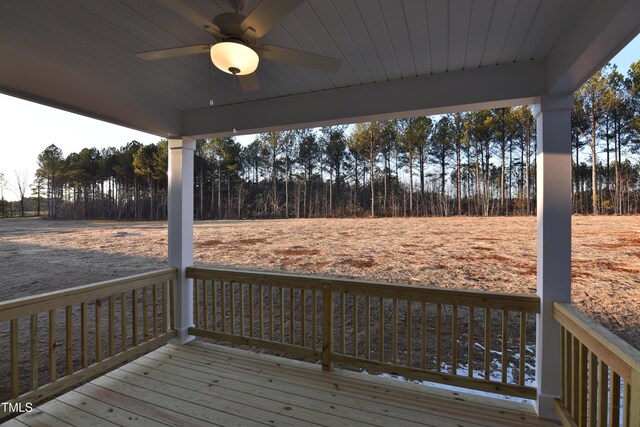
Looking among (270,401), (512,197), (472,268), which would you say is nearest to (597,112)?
(512,197)

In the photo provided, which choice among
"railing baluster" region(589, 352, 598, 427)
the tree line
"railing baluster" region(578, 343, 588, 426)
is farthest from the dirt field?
"railing baluster" region(589, 352, 598, 427)

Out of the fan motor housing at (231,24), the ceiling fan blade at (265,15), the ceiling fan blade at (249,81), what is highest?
the fan motor housing at (231,24)


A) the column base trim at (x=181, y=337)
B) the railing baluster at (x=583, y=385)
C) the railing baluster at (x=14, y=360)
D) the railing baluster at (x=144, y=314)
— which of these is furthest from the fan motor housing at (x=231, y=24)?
the column base trim at (x=181, y=337)

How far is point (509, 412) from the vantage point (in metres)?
2.16

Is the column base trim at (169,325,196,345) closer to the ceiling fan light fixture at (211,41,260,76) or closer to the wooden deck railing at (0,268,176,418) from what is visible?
the wooden deck railing at (0,268,176,418)

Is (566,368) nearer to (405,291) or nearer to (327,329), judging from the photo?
(405,291)

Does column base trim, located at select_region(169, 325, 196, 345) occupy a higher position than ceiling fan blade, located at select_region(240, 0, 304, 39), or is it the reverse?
ceiling fan blade, located at select_region(240, 0, 304, 39)

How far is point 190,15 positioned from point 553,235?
257cm

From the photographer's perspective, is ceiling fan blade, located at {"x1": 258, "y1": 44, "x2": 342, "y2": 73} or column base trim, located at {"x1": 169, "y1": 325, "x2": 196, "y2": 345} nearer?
ceiling fan blade, located at {"x1": 258, "y1": 44, "x2": 342, "y2": 73}

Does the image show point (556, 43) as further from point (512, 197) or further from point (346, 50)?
point (512, 197)

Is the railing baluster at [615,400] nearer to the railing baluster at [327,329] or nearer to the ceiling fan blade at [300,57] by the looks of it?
the railing baluster at [327,329]

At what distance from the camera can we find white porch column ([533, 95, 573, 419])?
82.7 inches

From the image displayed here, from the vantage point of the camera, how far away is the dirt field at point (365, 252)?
5.25m

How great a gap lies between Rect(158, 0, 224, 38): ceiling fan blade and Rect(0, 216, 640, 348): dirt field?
5553 millimetres
